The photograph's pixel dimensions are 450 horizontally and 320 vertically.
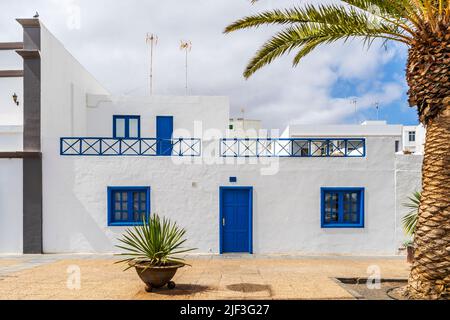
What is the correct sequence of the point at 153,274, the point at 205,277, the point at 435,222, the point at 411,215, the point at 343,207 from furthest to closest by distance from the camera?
the point at 343,207 < the point at 411,215 < the point at 205,277 < the point at 153,274 < the point at 435,222

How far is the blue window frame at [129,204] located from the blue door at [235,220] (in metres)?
2.55

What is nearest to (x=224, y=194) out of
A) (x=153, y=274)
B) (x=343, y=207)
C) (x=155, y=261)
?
(x=343, y=207)

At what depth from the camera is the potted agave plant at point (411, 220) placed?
1180 centimetres

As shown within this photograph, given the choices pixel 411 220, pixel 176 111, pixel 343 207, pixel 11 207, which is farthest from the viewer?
pixel 176 111

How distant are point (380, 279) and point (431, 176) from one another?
322cm

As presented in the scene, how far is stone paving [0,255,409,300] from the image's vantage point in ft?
27.0

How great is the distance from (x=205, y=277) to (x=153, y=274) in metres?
1.99

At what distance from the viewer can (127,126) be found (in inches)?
687

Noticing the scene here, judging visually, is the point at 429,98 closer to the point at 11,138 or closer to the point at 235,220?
the point at 235,220

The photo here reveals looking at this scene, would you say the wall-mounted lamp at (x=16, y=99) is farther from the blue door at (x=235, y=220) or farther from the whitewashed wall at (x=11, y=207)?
the blue door at (x=235, y=220)

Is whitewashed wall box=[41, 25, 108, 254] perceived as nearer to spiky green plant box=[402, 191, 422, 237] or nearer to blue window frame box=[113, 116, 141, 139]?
blue window frame box=[113, 116, 141, 139]

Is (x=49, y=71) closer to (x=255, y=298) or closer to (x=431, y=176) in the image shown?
(x=255, y=298)

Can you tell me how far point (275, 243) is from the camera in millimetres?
13219
